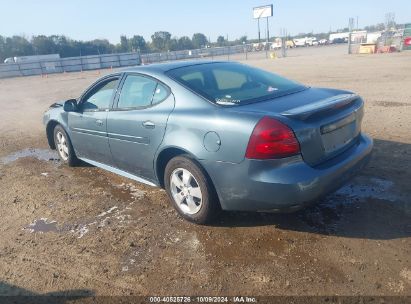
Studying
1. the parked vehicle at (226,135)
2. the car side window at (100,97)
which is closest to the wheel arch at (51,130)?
the car side window at (100,97)

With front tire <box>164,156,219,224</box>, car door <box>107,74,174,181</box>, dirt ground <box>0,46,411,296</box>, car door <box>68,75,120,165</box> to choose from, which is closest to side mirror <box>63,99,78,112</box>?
car door <box>68,75,120,165</box>

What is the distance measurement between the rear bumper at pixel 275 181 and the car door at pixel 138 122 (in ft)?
2.55

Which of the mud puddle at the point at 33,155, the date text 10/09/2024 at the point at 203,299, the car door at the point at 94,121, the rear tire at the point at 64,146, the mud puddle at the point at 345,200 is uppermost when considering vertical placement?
the car door at the point at 94,121

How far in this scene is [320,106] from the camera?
3254 millimetres

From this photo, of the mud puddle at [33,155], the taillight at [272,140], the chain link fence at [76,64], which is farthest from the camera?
the chain link fence at [76,64]

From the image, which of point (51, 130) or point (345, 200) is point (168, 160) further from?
point (51, 130)

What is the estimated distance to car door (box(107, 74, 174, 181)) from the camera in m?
3.86

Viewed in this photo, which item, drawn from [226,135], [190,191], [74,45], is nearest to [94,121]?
[190,191]

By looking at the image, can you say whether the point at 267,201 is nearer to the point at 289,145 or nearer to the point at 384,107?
the point at 289,145

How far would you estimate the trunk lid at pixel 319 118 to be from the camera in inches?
121

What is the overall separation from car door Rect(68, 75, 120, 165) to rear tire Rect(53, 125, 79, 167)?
33cm

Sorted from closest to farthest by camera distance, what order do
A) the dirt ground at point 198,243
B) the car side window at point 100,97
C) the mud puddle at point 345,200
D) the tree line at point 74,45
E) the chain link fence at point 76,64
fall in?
the dirt ground at point 198,243
the mud puddle at point 345,200
the car side window at point 100,97
the chain link fence at point 76,64
the tree line at point 74,45

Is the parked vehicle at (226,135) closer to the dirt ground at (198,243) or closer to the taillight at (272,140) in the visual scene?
the taillight at (272,140)

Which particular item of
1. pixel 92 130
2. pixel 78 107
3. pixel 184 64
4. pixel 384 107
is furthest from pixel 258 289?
pixel 384 107
